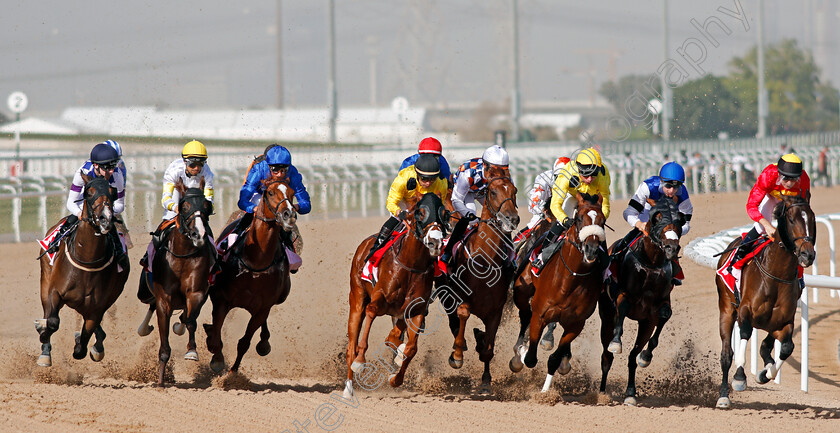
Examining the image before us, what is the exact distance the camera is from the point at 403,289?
711cm

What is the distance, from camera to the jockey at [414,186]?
724cm

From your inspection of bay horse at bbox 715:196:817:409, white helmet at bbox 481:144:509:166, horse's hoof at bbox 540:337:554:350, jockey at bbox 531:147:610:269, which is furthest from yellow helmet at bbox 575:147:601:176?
horse's hoof at bbox 540:337:554:350

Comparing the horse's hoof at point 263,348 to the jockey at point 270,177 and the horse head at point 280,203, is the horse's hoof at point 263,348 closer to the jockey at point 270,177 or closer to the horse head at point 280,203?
the jockey at point 270,177

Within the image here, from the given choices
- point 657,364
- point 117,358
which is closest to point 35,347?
point 117,358

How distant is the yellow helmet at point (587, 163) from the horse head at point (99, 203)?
3.42 metres

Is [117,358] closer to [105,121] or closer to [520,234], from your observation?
[520,234]

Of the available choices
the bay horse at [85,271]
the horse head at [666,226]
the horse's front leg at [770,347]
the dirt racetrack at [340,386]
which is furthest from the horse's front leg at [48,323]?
the horse's front leg at [770,347]

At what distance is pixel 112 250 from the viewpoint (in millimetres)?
7719

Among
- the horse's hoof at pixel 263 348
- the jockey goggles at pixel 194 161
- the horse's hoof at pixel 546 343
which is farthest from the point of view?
the horse's hoof at pixel 546 343

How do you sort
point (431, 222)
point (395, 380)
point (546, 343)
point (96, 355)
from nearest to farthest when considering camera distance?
point (431, 222) < point (395, 380) < point (96, 355) < point (546, 343)

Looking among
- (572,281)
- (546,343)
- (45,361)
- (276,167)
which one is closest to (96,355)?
(45,361)

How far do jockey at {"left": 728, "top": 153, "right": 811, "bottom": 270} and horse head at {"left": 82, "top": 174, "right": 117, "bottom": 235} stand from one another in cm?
462

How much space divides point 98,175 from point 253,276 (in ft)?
4.63

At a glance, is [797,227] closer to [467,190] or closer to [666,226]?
[666,226]
